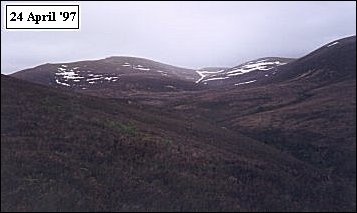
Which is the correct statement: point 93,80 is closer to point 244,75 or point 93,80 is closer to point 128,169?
point 244,75

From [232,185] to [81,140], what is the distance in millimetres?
5459

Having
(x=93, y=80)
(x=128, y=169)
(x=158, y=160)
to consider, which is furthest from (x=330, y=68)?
(x=128, y=169)

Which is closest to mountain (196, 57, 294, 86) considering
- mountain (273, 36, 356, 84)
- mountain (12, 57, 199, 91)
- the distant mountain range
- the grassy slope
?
mountain (12, 57, 199, 91)

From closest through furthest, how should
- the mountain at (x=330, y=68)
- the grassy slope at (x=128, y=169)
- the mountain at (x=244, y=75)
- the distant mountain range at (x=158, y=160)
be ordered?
the grassy slope at (x=128, y=169) → the distant mountain range at (x=158, y=160) → the mountain at (x=330, y=68) → the mountain at (x=244, y=75)

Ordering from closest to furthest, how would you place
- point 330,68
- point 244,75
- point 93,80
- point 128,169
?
point 128,169 < point 330,68 < point 93,80 < point 244,75

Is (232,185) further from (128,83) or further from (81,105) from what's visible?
(128,83)

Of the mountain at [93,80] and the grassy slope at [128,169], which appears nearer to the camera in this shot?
the grassy slope at [128,169]

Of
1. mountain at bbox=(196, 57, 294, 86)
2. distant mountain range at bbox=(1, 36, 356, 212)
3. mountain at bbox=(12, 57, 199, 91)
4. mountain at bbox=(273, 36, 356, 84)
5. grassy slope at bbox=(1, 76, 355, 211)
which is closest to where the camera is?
grassy slope at bbox=(1, 76, 355, 211)

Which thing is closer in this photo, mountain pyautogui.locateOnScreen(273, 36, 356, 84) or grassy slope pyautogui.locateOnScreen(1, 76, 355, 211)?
grassy slope pyautogui.locateOnScreen(1, 76, 355, 211)

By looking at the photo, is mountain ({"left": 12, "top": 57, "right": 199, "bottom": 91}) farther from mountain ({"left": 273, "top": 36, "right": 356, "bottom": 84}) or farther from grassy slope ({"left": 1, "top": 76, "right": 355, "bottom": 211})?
grassy slope ({"left": 1, "top": 76, "right": 355, "bottom": 211})

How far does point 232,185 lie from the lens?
51.3 feet

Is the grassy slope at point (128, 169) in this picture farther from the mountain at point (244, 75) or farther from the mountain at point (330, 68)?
the mountain at point (244, 75)

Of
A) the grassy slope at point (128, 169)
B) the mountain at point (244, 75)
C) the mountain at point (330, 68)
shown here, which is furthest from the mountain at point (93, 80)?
the grassy slope at point (128, 169)

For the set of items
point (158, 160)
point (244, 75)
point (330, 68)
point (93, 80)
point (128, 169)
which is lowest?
point (244, 75)
